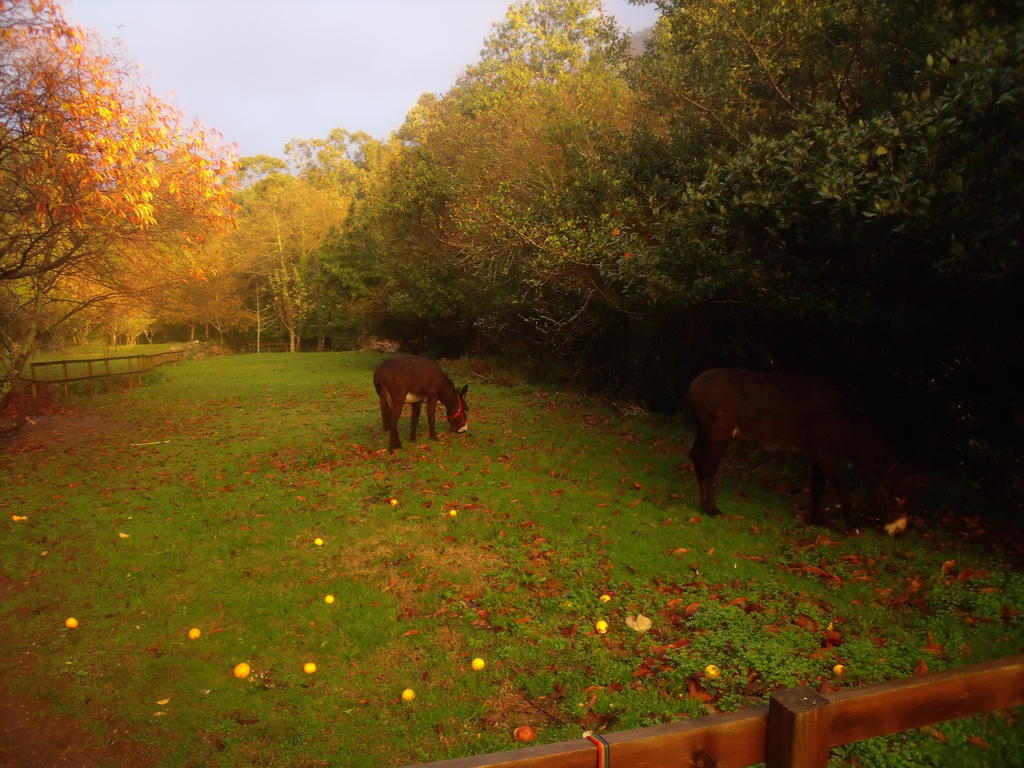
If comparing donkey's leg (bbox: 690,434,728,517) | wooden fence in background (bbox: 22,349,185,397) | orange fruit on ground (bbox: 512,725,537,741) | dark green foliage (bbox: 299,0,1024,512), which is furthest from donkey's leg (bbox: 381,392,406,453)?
wooden fence in background (bbox: 22,349,185,397)

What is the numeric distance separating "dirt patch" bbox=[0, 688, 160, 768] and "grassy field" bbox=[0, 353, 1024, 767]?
25mm

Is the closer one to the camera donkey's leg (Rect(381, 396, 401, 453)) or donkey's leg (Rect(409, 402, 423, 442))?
donkey's leg (Rect(381, 396, 401, 453))

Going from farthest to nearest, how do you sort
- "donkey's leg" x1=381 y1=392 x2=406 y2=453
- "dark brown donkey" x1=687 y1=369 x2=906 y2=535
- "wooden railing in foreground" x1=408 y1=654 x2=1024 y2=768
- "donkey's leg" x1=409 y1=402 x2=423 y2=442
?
"donkey's leg" x1=409 y1=402 x2=423 y2=442
"donkey's leg" x1=381 y1=392 x2=406 y2=453
"dark brown donkey" x1=687 y1=369 x2=906 y2=535
"wooden railing in foreground" x1=408 y1=654 x2=1024 y2=768

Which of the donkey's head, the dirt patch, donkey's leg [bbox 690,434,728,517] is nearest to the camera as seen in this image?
the dirt patch

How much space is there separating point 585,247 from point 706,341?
4006 millimetres

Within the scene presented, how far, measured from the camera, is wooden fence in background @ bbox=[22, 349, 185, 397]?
816 inches

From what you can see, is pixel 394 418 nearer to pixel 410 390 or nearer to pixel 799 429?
pixel 410 390

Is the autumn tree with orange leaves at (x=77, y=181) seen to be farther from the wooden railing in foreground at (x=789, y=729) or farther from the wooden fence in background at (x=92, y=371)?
the wooden railing in foreground at (x=789, y=729)

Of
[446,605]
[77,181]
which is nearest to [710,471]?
[446,605]

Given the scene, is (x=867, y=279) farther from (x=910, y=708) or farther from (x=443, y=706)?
(x=443, y=706)

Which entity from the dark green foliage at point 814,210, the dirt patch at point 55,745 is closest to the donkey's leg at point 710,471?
the dark green foliage at point 814,210

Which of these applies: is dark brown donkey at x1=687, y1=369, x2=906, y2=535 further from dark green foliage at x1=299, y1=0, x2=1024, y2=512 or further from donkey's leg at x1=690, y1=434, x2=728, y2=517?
dark green foliage at x1=299, y1=0, x2=1024, y2=512

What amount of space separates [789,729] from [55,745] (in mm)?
4761

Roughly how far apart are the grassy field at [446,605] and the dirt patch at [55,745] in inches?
1.0
